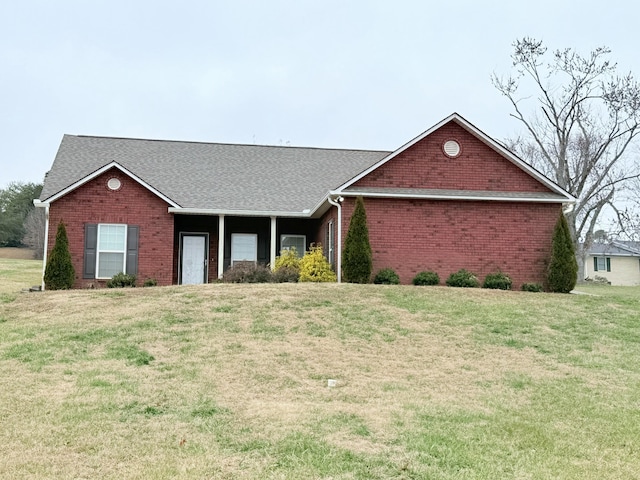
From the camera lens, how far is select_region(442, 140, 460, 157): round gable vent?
18.2m

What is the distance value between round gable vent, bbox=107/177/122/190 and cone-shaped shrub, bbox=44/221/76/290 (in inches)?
81.5

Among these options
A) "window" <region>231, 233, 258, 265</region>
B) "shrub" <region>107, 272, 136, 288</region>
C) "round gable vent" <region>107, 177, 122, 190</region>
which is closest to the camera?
"shrub" <region>107, 272, 136, 288</region>

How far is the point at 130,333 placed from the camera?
10.7 metres

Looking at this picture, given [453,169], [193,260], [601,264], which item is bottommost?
[601,264]

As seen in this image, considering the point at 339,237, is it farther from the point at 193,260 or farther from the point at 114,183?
the point at 114,183

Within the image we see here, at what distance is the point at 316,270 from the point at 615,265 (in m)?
38.0

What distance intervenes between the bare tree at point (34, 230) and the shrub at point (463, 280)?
44463 millimetres

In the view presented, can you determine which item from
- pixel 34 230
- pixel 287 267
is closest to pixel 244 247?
pixel 287 267

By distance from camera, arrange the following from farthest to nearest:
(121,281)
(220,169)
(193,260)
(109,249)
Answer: (220,169)
(193,260)
(109,249)
(121,281)

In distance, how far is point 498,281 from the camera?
17141 mm

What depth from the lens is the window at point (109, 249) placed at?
18.3m

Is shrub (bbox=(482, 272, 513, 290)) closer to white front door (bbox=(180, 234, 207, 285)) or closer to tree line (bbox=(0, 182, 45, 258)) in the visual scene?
white front door (bbox=(180, 234, 207, 285))

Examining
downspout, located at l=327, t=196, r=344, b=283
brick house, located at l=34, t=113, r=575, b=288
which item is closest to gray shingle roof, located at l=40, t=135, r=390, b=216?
brick house, located at l=34, t=113, r=575, b=288

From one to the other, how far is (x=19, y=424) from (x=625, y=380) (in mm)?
7864
